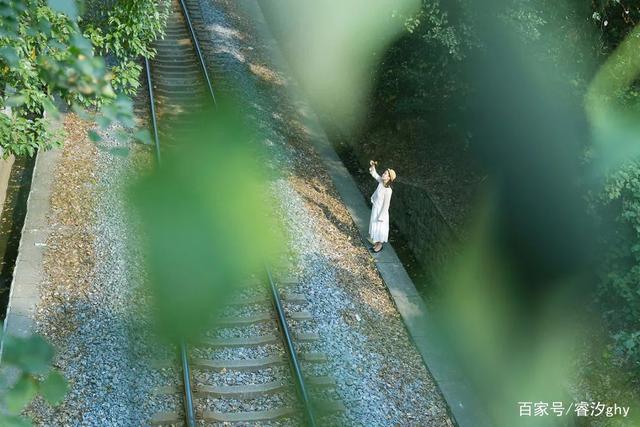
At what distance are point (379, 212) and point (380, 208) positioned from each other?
12 cm

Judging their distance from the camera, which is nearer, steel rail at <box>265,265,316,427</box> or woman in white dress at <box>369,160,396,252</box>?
steel rail at <box>265,265,316,427</box>

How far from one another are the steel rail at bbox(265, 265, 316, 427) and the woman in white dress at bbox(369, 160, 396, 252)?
2.52 meters

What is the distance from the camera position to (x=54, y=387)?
2.71m

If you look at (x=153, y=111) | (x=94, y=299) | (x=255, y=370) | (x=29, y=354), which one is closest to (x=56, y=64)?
(x=29, y=354)

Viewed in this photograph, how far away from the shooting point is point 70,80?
321 cm

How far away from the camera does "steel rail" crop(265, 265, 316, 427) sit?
8.75 metres

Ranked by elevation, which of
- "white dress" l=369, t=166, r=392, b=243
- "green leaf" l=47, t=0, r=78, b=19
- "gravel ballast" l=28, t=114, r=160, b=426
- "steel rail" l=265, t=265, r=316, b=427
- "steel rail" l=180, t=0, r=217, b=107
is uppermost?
"green leaf" l=47, t=0, r=78, b=19

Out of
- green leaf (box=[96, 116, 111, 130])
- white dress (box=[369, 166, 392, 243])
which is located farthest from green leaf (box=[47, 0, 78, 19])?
white dress (box=[369, 166, 392, 243])

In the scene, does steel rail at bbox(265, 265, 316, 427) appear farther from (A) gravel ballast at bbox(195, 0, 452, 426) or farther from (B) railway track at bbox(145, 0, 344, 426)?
(A) gravel ballast at bbox(195, 0, 452, 426)

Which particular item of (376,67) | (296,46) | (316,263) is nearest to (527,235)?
(316,263)

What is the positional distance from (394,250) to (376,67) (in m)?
5.08

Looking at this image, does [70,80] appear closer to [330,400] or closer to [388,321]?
[330,400]

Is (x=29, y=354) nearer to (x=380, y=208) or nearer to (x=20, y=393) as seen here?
(x=20, y=393)

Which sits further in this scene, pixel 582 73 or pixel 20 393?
pixel 582 73
